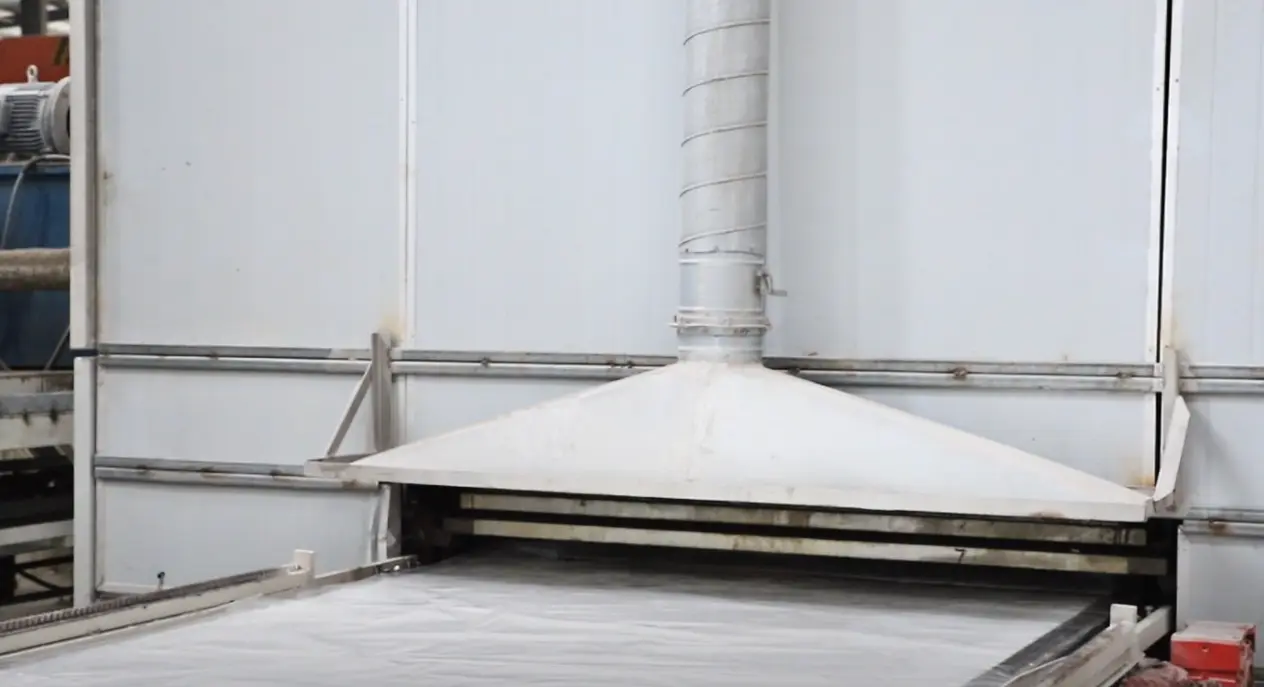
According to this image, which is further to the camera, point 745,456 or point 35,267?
point 35,267

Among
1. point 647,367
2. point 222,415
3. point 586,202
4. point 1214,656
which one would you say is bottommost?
point 1214,656

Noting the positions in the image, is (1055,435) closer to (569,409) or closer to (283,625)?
(569,409)

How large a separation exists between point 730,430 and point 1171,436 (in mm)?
809

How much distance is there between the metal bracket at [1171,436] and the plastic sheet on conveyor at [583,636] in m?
0.27

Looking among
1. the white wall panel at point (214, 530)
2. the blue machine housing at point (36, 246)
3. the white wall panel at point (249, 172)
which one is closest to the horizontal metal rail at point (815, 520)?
the white wall panel at point (214, 530)

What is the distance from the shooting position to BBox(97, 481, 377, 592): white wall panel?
11.6 ft

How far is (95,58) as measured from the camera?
3.72 metres

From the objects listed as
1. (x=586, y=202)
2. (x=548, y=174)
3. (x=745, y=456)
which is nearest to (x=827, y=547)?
(x=745, y=456)

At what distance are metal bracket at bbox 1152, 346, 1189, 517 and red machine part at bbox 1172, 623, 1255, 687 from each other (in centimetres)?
23

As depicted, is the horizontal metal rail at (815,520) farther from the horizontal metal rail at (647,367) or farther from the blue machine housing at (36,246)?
the blue machine housing at (36,246)

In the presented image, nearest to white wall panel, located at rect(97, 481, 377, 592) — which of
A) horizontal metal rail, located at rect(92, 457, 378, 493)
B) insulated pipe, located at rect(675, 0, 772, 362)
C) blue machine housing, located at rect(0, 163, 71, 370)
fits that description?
horizontal metal rail, located at rect(92, 457, 378, 493)

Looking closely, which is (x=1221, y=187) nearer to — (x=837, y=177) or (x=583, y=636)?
(x=837, y=177)

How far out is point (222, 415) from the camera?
3615 millimetres

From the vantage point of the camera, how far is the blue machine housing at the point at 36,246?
4414mm
